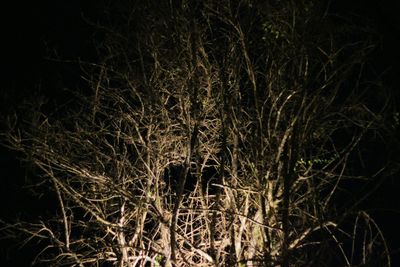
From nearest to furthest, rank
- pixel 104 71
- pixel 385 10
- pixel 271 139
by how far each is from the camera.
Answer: pixel 385 10, pixel 271 139, pixel 104 71

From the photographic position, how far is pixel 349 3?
5.39 m

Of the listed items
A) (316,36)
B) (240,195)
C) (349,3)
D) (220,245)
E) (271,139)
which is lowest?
(220,245)

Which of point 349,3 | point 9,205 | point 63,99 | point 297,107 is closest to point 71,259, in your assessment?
point 63,99

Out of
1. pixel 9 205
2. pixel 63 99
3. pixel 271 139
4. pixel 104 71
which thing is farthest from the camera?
pixel 9 205

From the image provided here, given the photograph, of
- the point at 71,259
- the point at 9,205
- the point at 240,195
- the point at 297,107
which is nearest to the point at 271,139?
the point at 297,107

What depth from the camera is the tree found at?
511 cm

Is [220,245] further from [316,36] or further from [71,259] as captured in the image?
[316,36]

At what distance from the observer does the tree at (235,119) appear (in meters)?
5.11

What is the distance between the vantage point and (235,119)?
17.9 ft

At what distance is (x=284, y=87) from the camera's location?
5359 millimetres

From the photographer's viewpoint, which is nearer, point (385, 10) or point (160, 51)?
point (385, 10)

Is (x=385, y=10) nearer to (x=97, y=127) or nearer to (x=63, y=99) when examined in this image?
(x=97, y=127)

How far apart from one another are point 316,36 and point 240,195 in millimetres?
2147

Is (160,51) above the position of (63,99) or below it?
above
